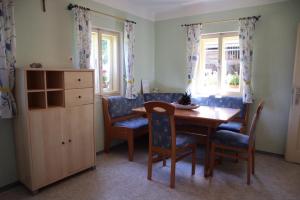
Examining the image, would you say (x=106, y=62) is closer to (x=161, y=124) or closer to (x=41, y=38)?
(x=41, y=38)

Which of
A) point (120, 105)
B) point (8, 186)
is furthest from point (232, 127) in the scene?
point (8, 186)

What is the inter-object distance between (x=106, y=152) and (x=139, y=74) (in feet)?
5.31

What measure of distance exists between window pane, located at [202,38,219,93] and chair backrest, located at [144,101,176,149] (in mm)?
1907

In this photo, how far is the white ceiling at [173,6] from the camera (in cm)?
354

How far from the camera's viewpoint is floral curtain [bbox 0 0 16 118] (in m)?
2.21

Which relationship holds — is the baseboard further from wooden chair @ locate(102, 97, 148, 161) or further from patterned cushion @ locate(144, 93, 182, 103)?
patterned cushion @ locate(144, 93, 182, 103)

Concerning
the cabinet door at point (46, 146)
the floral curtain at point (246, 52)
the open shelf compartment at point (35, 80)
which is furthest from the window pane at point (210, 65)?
the open shelf compartment at point (35, 80)

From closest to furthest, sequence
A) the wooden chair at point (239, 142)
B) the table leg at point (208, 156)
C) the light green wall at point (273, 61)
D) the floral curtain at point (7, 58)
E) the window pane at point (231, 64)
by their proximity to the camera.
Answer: the floral curtain at point (7, 58)
the wooden chair at point (239, 142)
the table leg at point (208, 156)
the light green wall at point (273, 61)
the window pane at point (231, 64)

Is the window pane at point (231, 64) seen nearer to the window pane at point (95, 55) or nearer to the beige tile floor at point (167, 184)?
the beige tile floor at point (167, 184)

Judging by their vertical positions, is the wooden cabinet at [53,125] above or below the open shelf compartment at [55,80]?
below

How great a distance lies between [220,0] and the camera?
12.1 ft

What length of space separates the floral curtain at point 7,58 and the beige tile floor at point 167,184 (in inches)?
38.2

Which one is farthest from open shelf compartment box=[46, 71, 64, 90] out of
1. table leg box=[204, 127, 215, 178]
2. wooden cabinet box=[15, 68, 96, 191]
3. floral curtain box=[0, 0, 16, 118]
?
table leg box=[204, 127, 215, 178]

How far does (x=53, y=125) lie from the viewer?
96.0 inches
